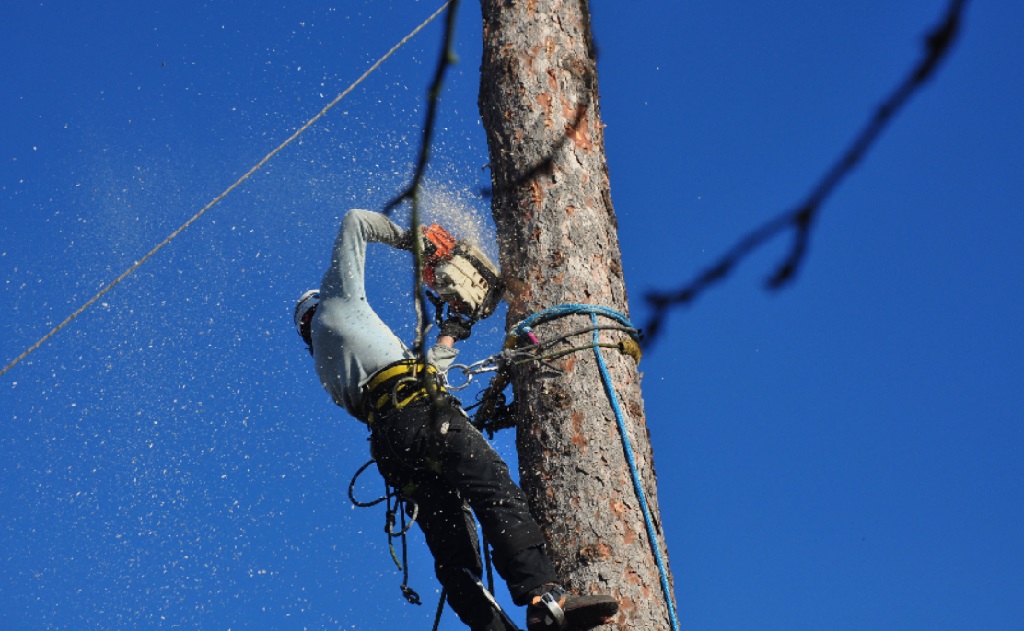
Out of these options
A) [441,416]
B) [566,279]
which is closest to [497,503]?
[441,416]

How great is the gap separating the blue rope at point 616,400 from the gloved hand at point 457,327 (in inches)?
23.1

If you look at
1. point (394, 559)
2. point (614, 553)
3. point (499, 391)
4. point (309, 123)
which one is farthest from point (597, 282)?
point (309, 123)

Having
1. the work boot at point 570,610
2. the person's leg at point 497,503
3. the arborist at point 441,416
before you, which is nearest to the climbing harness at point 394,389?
the arborist at point 441,416

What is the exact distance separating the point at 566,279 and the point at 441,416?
65 cm

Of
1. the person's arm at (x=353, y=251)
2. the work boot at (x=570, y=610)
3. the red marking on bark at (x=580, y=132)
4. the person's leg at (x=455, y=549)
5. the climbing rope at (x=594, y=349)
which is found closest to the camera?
the work boot at (x=570, y=610)

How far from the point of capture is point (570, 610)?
2984mm

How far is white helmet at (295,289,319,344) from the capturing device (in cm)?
451

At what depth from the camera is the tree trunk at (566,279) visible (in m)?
3.13

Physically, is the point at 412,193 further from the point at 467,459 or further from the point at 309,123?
the point at 309,123

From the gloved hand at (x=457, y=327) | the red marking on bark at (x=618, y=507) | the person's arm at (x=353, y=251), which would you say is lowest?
the red marking on bark at (x=618, y=507)

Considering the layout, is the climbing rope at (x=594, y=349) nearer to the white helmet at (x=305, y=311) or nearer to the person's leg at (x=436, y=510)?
the person's leg at (x=436, y=510)

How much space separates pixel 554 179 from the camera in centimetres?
375

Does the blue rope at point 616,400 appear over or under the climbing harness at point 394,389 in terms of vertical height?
under

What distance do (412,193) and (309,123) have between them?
3.50 m
